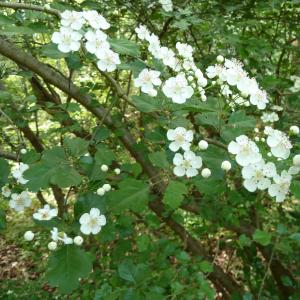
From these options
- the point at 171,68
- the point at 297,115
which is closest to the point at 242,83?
the point at 171,68

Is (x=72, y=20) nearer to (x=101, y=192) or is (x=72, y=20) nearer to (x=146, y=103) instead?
(x=146, y=103)

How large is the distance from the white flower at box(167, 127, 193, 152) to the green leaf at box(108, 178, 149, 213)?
153 mm

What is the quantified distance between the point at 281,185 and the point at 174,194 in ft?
1.01

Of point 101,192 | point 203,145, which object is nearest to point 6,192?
point 101,192

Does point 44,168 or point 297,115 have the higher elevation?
point 44,168

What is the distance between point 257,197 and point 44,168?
1.14 meters

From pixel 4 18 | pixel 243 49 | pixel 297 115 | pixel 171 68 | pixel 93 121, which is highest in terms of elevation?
pixel 4 18

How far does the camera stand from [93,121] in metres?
3.37

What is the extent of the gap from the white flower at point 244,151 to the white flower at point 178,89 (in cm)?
21

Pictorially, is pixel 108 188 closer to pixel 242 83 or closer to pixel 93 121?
pixel 242 83

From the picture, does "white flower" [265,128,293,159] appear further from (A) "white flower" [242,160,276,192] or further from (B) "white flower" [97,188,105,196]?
(B) "white flower" [97,188,105,196]

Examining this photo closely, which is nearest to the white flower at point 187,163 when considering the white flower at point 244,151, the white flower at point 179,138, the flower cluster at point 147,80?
the white flower at point 179,138

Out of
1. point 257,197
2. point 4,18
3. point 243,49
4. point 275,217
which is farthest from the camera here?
point 275,217

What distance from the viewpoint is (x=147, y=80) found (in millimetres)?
1355
